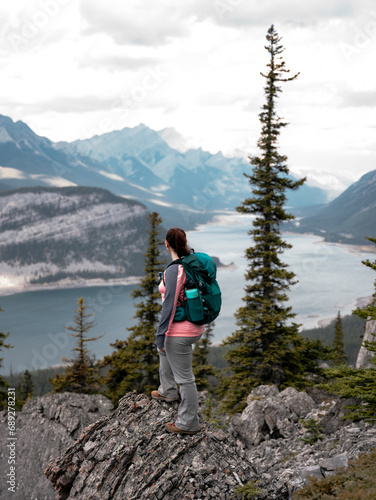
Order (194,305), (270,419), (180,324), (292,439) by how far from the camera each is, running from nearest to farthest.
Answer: (194,305), (180,324), (292,439), (270,419)

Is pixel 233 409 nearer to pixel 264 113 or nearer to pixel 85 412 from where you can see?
pixel 85 412

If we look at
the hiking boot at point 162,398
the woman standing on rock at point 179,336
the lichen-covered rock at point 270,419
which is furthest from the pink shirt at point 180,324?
the lichen-covered rock at point 270,419

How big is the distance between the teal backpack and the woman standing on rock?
11 cm

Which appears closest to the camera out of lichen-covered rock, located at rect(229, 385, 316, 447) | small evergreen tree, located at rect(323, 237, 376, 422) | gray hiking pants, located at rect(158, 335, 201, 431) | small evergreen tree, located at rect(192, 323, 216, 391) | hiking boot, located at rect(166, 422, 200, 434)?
gray hiking pants, located at rect(158, 335, 201, 431)

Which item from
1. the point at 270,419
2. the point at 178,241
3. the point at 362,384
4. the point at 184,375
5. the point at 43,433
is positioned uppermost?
the point at 178,241

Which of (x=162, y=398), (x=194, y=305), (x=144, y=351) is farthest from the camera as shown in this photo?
(x=144, y=351)

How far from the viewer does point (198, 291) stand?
22.6 ft

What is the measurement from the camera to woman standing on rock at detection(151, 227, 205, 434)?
6.90 meters

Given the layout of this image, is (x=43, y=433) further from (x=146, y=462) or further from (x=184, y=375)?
(x=184, y=375)

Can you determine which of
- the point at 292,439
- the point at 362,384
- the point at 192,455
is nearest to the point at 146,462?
the point at 192,455

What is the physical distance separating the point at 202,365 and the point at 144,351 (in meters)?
4.83

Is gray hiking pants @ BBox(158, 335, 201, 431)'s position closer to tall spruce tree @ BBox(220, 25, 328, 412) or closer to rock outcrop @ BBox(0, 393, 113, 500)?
rock outcrop @ BBox(0, 393, 113, 500)

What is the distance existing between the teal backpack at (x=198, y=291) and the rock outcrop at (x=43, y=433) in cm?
783

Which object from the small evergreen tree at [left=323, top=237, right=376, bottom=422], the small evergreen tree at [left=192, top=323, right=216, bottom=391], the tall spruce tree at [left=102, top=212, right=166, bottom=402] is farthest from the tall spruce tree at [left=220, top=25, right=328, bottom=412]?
the small evergreen tree at [left=323, top=237, right=376, bottom=422]
